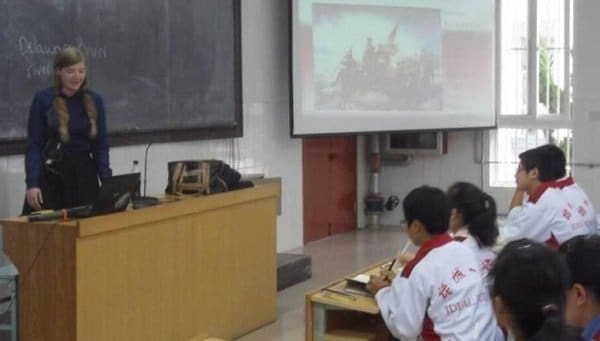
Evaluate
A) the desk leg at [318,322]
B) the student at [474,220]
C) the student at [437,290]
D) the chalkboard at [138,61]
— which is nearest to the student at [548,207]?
the student at [474,220]

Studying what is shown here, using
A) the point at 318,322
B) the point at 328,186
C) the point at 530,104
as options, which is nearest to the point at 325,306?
the point at 318,322

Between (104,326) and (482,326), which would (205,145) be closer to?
(104,326)

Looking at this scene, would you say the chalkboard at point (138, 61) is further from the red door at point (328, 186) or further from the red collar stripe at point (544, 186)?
the red collar stripe at point (544, 186)

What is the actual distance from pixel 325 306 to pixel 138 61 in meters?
2.94

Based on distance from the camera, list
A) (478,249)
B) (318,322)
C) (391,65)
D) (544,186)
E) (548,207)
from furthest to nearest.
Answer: (391,65) < (544,186) < (548,207) < (318,322) < (478,249)

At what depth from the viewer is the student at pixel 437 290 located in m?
3.15

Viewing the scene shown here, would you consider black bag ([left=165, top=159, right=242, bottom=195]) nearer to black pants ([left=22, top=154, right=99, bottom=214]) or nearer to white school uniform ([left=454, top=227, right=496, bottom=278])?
black pants ([left=22, top=154, right=99, bottom=214])

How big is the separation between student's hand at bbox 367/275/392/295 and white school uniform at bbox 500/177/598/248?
84 cm

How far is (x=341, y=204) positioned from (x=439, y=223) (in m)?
6.15

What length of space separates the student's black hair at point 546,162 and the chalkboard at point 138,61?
274 cm

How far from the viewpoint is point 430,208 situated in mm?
3279

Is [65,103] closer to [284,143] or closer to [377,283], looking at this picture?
[377,283]

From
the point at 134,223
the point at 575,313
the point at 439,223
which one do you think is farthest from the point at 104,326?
the point at 575,313

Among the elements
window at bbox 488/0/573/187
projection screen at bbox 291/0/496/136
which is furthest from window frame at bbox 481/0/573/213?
projection screen at bbox 291/0/496/136
